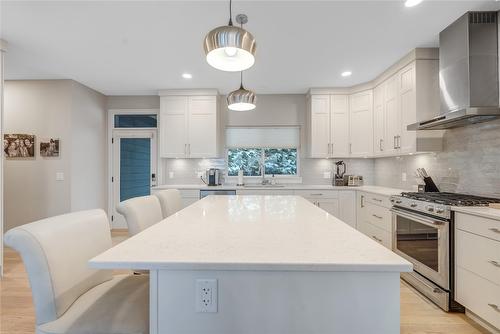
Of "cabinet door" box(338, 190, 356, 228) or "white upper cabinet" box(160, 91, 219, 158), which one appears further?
"white upper cabinet" box(160, 91, 219, 158)

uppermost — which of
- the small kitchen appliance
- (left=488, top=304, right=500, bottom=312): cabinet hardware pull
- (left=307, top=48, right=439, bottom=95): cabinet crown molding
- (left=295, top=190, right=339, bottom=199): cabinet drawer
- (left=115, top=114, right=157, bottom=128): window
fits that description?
(left=307, top=48, right=439, bottom=95): cabinet crown molding

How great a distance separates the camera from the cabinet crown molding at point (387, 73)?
306 centimetres

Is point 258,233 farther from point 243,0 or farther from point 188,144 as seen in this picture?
point 188,144

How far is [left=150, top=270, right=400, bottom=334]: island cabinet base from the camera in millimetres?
916

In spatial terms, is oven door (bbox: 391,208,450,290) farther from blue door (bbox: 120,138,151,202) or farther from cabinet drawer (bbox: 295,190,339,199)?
blue door (bbox: 120,138,151,202)

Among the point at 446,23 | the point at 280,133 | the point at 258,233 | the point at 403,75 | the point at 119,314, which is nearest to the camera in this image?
the point at 119,314

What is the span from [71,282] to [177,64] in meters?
3.00

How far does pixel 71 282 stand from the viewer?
1.20 meters

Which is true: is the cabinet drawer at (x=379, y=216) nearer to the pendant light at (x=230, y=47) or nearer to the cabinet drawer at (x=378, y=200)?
the cabinet drawer at (x=378, y=200)

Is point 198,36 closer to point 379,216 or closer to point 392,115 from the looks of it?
point 392,115

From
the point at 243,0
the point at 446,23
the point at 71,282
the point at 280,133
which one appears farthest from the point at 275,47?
the point at 71,282

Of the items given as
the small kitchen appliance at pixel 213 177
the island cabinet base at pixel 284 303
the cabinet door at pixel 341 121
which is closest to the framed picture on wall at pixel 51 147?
the small kitchen appliance at pixel 213 177

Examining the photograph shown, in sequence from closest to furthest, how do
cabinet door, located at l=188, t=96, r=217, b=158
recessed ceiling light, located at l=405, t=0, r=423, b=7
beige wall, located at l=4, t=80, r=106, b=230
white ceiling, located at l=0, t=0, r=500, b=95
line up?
recessed ceiling light, located at l=405, t=0, r=423, b=7 < white ceiling, located at l=0, t=0, r=500, b=95 < beige wall, located at l=4, t=80, r=106, b=230 < cabinet door, located at l=188, t=96, r=217, b=158

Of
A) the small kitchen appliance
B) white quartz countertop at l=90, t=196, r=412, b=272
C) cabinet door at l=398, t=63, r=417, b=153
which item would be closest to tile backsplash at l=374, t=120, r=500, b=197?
cabinet door at l=398, t=63, r=417, b=153
